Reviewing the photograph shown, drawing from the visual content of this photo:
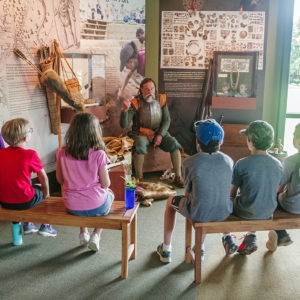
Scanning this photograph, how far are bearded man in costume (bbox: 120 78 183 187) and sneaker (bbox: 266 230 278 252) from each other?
1.64 m

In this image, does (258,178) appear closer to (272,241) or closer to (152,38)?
(272,241)

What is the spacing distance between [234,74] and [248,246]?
2795mm

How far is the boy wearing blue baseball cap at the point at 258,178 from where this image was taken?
2.51 metres

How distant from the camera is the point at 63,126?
14.5ft

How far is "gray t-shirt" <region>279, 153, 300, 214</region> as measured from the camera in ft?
8.56

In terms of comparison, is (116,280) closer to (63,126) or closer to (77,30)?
(63,126)

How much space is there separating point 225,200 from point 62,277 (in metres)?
1.14

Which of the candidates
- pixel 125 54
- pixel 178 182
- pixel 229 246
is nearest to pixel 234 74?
pixel 125 54

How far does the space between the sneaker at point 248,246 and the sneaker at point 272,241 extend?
0.46 feet

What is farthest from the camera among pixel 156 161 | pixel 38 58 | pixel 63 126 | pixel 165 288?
pixel 156 161

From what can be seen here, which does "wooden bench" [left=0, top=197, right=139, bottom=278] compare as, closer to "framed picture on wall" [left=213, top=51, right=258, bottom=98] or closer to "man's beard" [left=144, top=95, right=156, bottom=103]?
"man's beard" [left=144, top=95, right=156, bottom=103]

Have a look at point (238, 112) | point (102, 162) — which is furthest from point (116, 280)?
point (238, 112)

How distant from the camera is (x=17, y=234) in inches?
118

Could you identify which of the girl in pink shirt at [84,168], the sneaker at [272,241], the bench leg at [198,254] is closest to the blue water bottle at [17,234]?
the girl in pink shirt at [84,168]
